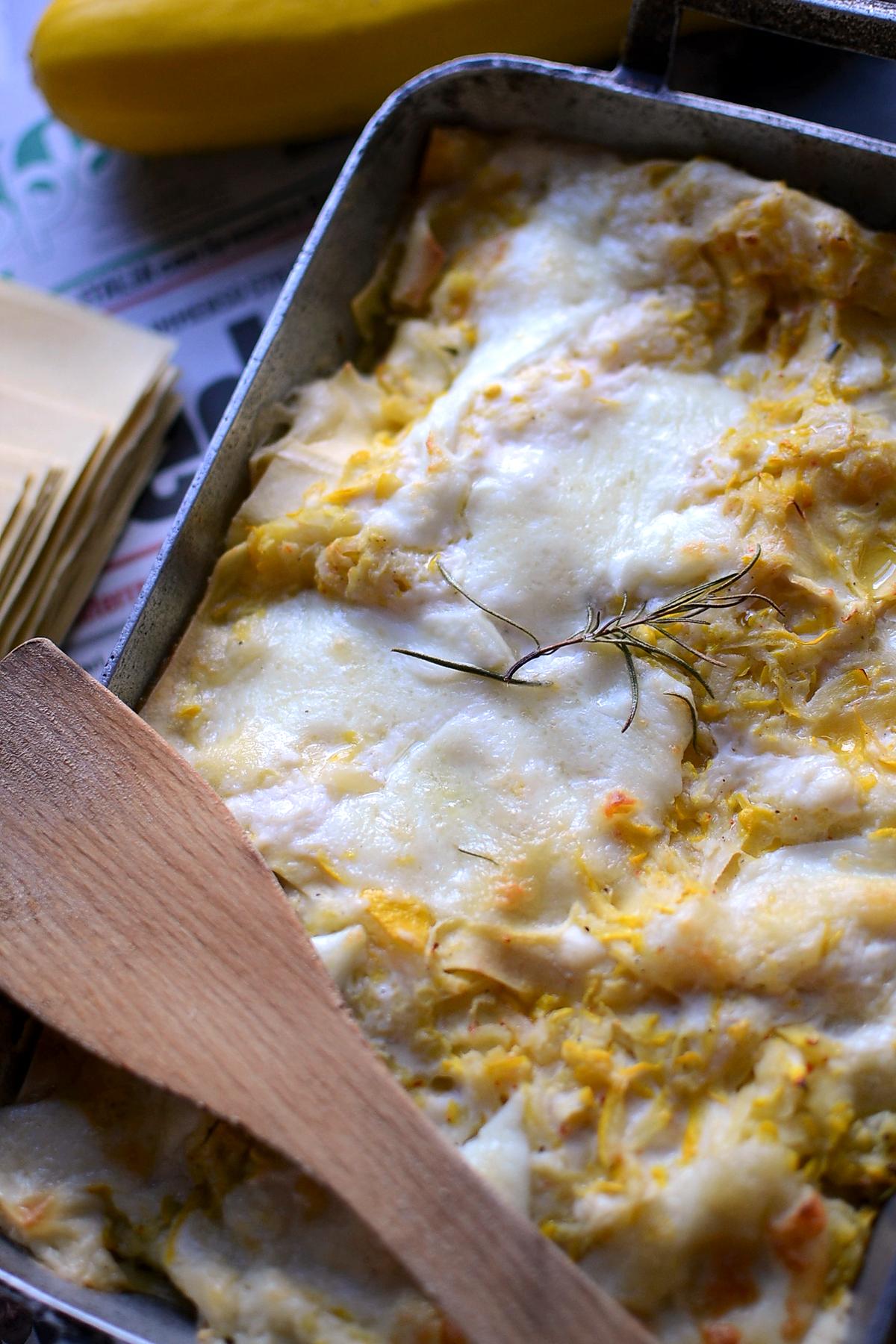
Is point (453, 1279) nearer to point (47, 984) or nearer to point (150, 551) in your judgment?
point (47, 984)

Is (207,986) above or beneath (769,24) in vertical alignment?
beneath

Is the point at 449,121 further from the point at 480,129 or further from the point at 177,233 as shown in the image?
the point at 177,233

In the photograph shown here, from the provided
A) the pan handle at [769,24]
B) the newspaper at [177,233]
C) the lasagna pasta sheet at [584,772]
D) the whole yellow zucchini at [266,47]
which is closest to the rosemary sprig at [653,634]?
the lasagna pasta sheet at [584,772]

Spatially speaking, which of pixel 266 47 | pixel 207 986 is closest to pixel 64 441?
pixel 266 47

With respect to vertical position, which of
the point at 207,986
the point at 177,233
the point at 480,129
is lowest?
the point at 207,986

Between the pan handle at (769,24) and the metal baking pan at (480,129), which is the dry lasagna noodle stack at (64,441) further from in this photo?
the pan handle at (769,24)

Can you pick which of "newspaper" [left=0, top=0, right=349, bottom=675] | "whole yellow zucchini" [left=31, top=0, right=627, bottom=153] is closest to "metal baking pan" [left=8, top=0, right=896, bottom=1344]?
"whole yellow zucchini" [left=31, top=0, right=627, bottom=153]
